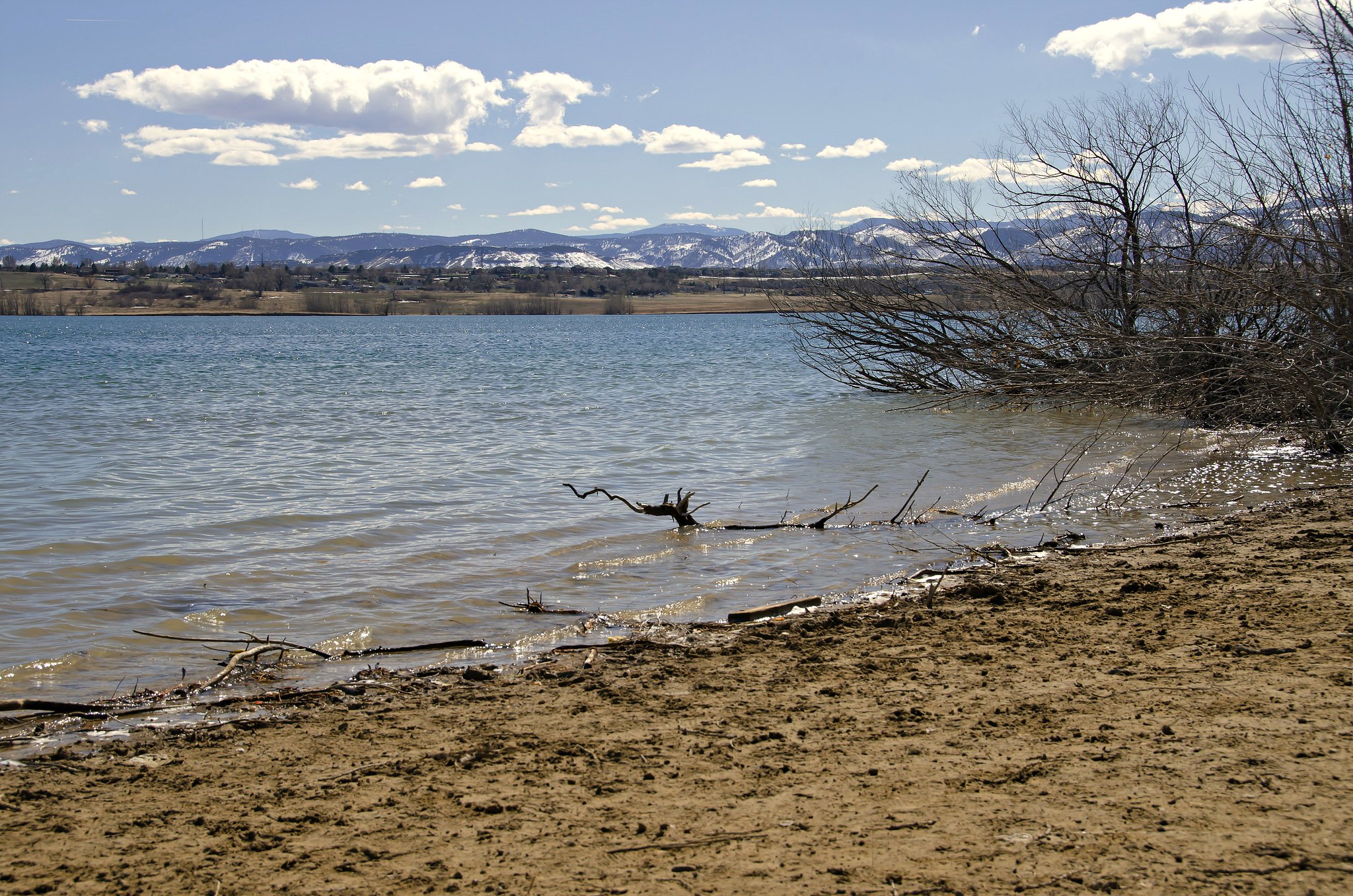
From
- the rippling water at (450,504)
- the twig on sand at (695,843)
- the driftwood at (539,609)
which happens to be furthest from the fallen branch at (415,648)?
the twig on sand at (695,843)

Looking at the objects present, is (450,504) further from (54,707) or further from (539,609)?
(54,707)

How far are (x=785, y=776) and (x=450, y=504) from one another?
8132 millimetres

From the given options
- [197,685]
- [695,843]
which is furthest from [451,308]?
[695,843]

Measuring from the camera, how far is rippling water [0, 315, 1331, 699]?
7.05m

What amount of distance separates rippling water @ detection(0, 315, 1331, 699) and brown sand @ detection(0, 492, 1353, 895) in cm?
156

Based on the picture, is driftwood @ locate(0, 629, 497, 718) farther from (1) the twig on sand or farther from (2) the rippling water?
(1) the twig on sand

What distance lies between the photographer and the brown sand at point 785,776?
3014 millimetres

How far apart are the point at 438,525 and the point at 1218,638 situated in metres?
7.35

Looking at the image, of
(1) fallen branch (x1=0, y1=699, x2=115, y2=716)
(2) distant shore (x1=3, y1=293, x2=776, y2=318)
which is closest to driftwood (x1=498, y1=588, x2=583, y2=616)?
(1) fallen branch (x1=0, y1=699, x2=115, y2=716)

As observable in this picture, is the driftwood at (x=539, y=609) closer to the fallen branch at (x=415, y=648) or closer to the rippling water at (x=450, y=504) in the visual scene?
the rippling water at (x=450, y=504)

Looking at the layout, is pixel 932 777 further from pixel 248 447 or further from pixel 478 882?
pixel 248 447

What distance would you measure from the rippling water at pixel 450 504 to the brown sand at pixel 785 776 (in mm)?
1561

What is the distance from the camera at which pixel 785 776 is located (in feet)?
12.4

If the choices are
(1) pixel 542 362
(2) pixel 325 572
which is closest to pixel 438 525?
(2) pixel 325 572
